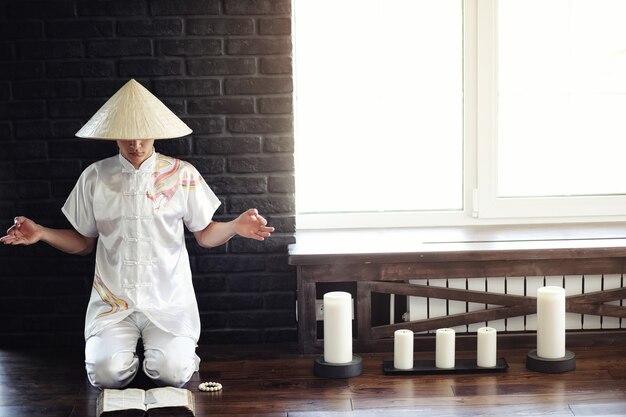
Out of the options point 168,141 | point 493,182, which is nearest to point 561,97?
point 493,182

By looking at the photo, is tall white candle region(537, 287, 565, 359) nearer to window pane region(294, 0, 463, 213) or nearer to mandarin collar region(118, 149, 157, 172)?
window pane region(294, 0, 463, 213)

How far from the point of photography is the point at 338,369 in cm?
364

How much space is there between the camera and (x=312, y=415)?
327 centimetres

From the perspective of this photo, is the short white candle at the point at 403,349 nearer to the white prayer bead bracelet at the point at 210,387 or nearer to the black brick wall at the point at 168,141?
the black brick wall at the point at 168,141

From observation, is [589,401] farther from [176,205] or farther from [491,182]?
[176,205]

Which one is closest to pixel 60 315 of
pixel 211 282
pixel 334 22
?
pixel 211 282

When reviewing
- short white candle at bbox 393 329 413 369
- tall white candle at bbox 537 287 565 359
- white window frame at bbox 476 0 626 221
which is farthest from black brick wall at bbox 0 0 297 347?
tall white candle at bbox 537 287 565 359

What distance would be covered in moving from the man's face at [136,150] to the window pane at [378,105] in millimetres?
942

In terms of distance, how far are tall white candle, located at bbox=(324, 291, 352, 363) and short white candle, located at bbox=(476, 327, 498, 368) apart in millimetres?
511

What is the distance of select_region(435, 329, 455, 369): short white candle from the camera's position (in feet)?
12.0

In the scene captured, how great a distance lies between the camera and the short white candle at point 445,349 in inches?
144

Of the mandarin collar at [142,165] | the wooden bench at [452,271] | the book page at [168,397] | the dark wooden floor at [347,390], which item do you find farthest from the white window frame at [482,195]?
the book page at [168,397]

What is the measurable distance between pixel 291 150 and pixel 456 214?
0.91 meters

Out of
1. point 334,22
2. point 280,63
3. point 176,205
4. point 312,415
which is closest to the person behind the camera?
point 312,415
